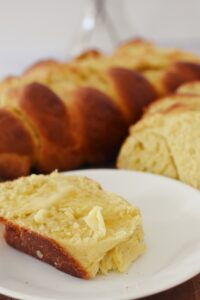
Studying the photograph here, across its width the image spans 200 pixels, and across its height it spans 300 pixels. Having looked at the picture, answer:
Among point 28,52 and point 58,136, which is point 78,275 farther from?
point 28,52

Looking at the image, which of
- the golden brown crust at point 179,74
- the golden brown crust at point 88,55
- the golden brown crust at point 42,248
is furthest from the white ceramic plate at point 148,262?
the golden brown crust at point 88,55

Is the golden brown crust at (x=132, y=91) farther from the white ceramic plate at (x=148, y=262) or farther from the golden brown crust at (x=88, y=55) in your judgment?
the white ceramic plate at (x=148, y=262)

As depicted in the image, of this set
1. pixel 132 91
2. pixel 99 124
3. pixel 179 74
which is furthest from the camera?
pixel 179 74

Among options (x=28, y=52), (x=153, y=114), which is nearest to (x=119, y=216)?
(x=153, y=114)

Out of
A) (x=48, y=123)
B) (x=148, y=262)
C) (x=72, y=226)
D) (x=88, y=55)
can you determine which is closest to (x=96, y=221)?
(x=72, y=226)

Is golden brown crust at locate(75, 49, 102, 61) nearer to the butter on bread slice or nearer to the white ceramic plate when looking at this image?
the white ceramic plate

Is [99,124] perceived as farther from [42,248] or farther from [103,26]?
[103,26]
